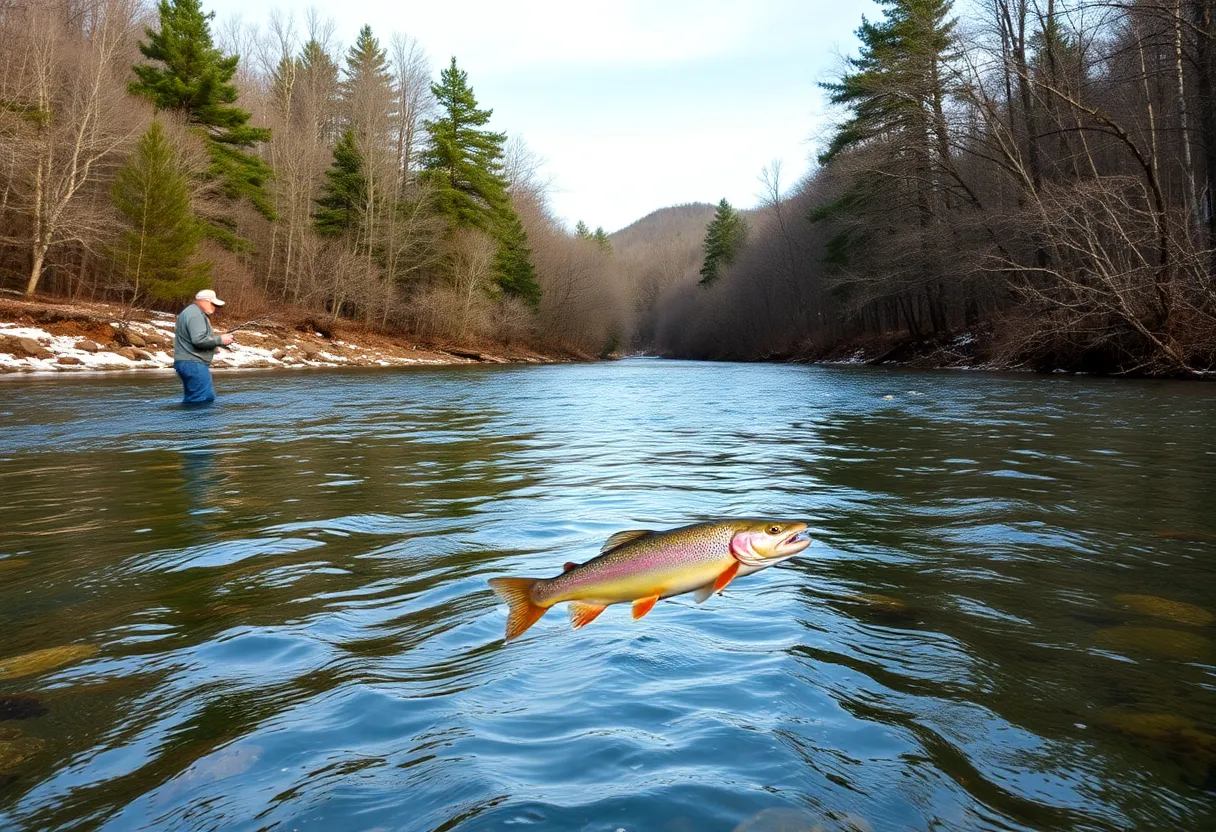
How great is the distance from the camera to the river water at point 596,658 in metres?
2.89

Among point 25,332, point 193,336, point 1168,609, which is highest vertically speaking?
point 193,336

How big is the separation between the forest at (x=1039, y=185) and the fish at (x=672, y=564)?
2128 centimetres

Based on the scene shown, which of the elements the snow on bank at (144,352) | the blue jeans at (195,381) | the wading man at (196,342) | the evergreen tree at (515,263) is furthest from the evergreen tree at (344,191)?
the wading man at (196,342)

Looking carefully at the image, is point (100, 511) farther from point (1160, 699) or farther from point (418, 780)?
point (1160, 699)

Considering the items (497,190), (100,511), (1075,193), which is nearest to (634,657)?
(100,511)

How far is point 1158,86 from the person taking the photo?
30.5 m

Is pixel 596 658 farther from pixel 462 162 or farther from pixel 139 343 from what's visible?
pixel 462 162

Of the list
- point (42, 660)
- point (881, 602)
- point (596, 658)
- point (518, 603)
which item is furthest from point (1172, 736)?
point (42, 660)

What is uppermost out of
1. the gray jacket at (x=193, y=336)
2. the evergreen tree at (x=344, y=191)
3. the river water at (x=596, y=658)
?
the evergreen tree at (x=344, y=191)

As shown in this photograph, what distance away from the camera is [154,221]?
38.8 metres

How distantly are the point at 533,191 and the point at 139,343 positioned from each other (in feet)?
168

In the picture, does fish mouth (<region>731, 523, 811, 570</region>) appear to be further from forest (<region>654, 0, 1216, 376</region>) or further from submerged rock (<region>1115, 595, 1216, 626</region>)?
forest (<region>654, 0, 1216, 376</region>)

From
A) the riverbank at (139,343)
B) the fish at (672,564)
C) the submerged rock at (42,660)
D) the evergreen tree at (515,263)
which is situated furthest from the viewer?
the evergreen tree at (515,263)

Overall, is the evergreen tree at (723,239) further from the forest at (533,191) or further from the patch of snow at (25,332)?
the patch of snow at (25,332)
